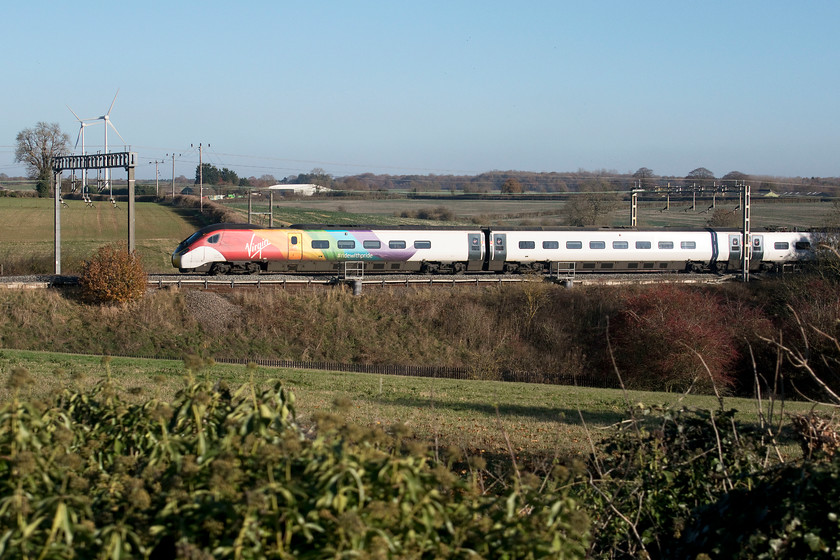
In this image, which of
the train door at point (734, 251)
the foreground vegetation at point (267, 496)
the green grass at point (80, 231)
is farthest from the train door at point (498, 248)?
the foreground vegetation at point (267, 496)

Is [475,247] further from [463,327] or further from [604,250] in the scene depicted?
[604,250]

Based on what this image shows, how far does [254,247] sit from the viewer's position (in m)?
35.2

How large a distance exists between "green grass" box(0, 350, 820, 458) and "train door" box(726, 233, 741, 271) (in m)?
23.3

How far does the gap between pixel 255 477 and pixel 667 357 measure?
27.5 meters

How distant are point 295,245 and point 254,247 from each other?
6.04 feet

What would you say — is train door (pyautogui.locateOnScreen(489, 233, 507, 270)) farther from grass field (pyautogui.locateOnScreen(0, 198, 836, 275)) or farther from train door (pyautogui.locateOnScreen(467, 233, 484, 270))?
grass field (pyautogui.locateOnScreen(0, 198, 836, 275))

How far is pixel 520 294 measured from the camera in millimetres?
36969

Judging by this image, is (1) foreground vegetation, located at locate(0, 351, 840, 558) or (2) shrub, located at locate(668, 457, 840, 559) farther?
(2) shrub, located at locate(668, 457, 840, 559)

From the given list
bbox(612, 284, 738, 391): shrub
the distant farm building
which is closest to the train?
bbox(612, 284, 738, 391): shrub

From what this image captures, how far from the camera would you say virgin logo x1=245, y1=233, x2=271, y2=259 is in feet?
115

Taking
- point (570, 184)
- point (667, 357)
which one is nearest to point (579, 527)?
point (667, 357)

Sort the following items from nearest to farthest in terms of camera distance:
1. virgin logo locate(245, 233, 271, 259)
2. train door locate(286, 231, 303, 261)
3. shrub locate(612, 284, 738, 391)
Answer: shrub locate(612, 284, 738, 391) → virgin logo locate(245, 233, 271, 259) → train door locate(286, 231, 303, 261)

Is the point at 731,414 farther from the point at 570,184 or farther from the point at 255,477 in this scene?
the point at 570,184

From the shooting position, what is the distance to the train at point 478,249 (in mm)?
35250
